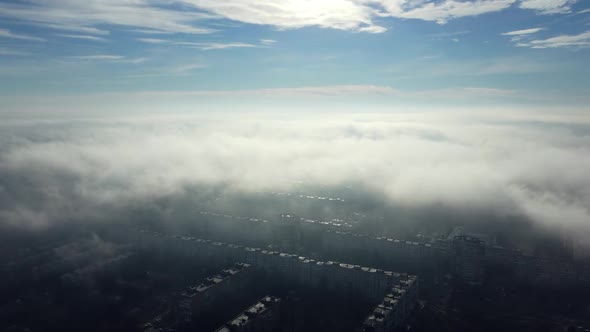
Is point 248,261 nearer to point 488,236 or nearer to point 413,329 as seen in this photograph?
point 413,329

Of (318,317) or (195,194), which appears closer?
(318,317)

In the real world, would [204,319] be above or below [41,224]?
above

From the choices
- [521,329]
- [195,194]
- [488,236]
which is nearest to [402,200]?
[488,236]

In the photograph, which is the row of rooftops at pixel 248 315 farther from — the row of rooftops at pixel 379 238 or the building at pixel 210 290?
the row of rooftops at pixel 379 238

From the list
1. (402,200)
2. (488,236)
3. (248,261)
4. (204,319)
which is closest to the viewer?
(204,319)

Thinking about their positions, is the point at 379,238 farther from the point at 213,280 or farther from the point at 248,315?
the point at 248,315

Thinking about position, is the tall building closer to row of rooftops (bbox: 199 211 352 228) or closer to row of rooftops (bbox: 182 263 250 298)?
row of rooftops (bbox: 199 211 352 228)

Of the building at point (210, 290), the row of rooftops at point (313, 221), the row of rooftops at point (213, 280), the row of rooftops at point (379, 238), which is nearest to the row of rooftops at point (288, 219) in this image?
the row of rooftops at point (313, 221)
